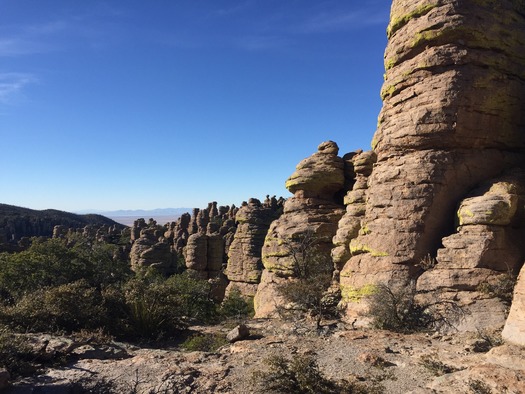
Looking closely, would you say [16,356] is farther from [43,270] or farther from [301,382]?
[43,270]

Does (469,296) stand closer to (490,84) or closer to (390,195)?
(390,195)

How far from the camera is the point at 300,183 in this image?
2288cm

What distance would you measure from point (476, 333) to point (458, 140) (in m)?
7.18

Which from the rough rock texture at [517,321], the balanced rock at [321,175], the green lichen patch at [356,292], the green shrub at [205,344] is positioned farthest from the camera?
the balanced rock at [321,175]

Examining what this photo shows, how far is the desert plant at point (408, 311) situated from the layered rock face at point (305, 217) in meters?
7.14

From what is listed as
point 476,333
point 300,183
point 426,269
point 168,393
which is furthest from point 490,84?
point 168,393

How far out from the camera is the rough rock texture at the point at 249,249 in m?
34.7

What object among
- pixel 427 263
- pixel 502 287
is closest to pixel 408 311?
pixel 427 263

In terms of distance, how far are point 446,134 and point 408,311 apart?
22.5ft

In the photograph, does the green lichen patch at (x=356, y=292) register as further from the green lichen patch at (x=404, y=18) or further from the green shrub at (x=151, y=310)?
the green lichen patch at (x=404, y=18)

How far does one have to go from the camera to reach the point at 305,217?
72.5 feet

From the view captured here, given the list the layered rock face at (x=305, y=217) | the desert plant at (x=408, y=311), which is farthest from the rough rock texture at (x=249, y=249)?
the desert plant at (x=408, y=311)

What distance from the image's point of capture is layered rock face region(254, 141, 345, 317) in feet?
69.7

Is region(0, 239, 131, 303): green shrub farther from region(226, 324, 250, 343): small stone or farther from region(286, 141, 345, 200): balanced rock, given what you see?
region(286, 141, 345, 200): balanced rock
